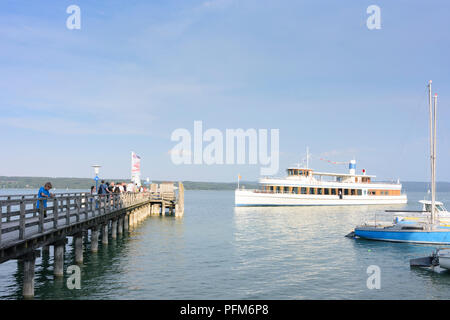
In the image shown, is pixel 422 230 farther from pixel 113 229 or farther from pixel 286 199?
pixel 286 199

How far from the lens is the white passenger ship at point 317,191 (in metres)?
67.6

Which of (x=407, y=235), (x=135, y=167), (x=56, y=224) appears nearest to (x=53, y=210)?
(x=56, y=224)

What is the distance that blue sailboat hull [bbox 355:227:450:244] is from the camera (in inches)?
1100

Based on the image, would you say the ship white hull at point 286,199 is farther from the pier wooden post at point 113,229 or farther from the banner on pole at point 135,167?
the pier wooden post at point 113,229

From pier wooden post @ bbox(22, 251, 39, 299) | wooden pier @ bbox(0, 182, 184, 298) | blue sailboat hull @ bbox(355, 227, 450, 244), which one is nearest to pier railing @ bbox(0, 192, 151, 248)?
wooden pier @ bbox(0, 182, 184, 298)

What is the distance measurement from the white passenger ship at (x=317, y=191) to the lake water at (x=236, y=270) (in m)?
35.3

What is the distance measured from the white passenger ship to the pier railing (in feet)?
77.4

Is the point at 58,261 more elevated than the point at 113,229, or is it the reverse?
the point at 58,261

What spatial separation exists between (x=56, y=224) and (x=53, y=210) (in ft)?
1.80

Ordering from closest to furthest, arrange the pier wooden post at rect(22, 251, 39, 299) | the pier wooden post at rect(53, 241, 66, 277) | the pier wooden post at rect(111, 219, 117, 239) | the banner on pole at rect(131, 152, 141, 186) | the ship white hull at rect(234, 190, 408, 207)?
the pier wooden post at rect(22, 251, 39, 299) < the pier wooden post at rect(53, 241, 66, 277) < the pier wooden post at rect(111, 219, 117, 239) < the banner on pole at rect(131, 152, 141, 186) < the ship white hull at rect(234, 190, 408, 207)

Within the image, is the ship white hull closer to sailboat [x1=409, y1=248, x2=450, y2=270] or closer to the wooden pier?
the wooden pier

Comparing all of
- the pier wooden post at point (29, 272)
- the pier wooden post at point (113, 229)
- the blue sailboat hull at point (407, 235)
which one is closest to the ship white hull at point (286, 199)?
the blue sailboat hull at point (407, 235)

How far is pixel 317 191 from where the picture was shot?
7150 cm
